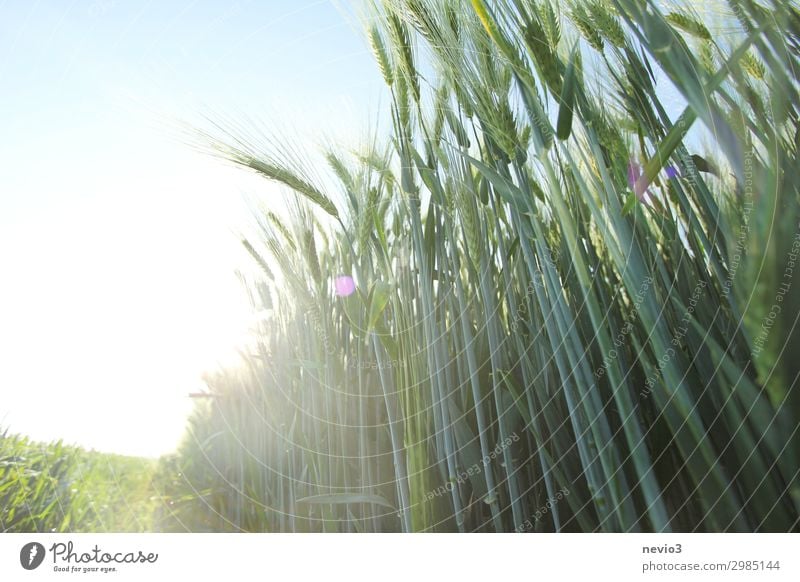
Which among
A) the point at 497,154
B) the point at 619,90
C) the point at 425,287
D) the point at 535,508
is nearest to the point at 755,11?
the point at 619,90

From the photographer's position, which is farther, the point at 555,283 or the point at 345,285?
the point at 345,285

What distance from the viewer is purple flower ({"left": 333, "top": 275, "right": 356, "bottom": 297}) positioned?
629mm

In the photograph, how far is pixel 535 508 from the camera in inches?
19.9

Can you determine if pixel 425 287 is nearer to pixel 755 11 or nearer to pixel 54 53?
pixel 755 11

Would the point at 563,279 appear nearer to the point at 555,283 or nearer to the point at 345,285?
the point at 555,283
